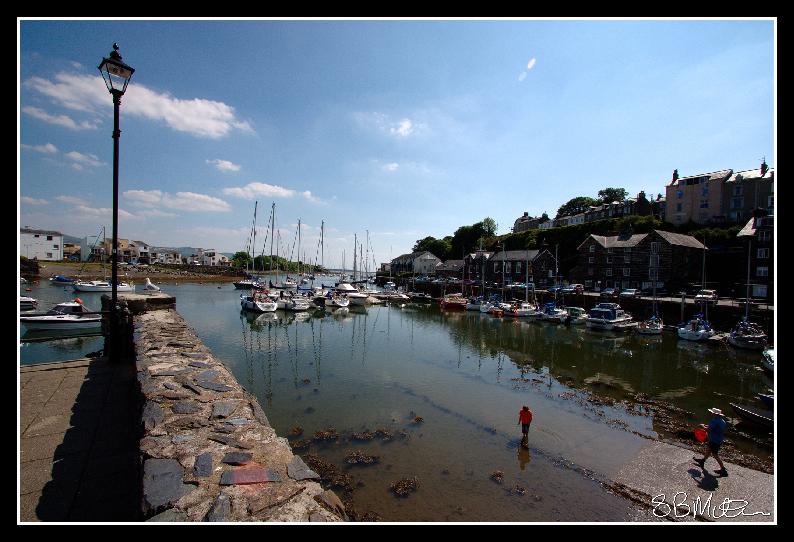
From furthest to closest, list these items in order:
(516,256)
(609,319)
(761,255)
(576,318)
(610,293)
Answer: (516,256) < (610,293) < (576,318) < (761,255) < (609,319)

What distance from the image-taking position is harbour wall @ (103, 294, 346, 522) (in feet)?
13.5

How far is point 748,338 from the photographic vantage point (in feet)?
104

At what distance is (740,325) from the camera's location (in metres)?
34.6

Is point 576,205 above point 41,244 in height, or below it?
above

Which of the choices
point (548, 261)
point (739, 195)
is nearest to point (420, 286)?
point (548, 261)

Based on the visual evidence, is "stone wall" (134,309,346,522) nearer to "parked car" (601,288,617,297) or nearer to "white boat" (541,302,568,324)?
"white boat" (541,302,568,324)

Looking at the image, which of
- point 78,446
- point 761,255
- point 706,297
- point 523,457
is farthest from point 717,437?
point 761,255

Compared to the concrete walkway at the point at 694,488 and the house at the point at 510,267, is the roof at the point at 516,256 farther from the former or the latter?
the concrete walkway at the point at 694,488

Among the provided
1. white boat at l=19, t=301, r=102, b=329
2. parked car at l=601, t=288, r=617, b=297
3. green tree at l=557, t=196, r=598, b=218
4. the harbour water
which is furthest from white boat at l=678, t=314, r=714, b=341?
green tree at l=557, t=196, r=598, b=218

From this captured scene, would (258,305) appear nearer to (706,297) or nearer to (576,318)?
(576,318)

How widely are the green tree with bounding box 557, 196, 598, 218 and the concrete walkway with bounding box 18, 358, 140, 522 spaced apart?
127 meters

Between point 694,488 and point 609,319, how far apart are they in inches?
1425
